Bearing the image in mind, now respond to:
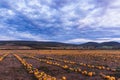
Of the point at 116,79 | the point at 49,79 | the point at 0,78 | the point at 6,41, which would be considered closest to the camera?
the point at 49,79

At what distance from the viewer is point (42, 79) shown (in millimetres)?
13953

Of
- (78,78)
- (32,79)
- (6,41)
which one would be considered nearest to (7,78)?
(32,79)

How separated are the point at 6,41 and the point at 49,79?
16356 cm

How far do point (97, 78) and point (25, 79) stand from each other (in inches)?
167

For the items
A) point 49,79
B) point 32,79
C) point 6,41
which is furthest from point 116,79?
point 6,41

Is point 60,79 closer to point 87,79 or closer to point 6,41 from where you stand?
point 87,79

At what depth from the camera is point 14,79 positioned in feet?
48.4

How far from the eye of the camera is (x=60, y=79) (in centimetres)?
→ 1391

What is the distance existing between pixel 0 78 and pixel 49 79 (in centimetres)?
357

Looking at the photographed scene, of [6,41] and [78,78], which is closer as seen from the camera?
[78,78]

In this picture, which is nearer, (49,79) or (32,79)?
(49,79)

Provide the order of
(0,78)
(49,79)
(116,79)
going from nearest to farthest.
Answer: (49,79) < (116,79) < (0,78)

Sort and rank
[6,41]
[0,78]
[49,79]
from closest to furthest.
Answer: [49,79] < [0,78] < [6,41]

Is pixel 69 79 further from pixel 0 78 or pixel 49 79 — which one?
pixel 0 78
